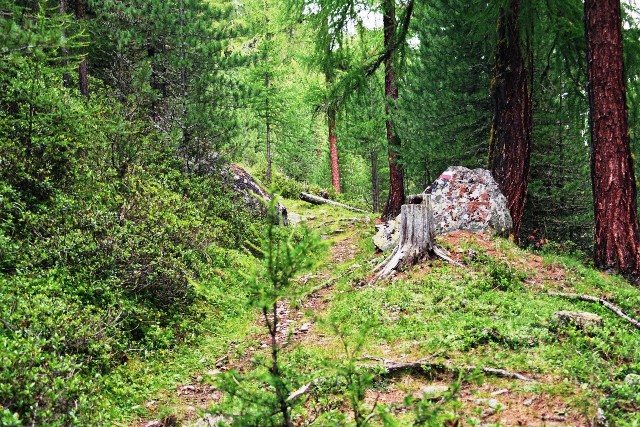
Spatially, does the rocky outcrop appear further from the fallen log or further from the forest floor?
the fallen log

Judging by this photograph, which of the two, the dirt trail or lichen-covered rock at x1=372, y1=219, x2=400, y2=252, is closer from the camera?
the dirt trail

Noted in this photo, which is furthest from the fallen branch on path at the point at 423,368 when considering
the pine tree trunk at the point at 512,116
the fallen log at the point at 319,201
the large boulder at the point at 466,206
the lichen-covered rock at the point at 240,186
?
the fallen log at the point at 319,201

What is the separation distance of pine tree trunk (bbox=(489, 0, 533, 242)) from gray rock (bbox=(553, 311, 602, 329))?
5.07 meters

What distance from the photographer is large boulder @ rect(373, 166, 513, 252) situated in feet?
31.2

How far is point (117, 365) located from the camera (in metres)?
4.91

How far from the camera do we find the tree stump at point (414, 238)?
26.3 feet

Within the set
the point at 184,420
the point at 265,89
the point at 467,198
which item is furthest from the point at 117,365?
the point at 265,89

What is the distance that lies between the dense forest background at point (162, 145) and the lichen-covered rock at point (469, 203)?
96.9 inches

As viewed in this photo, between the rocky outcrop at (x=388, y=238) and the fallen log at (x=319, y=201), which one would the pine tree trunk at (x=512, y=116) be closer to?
the rocky outcrop at (x=388, y=238)

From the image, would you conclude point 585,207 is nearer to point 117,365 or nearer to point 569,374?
point 569,374

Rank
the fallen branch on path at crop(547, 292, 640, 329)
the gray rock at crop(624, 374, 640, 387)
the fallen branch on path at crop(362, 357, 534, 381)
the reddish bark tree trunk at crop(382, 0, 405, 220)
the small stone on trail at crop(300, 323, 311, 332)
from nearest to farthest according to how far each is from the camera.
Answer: the gray rock at crop(624, 374, 640, 387), the fallen branch on path at crop(362, 357, 534, 381), the fallen branch on path at crop(547, 292, 640, 329), the small stone on trail at crop(300, 323, 311, 332), the reddish bark tree trunk at crop(382, 0, 405, 220)

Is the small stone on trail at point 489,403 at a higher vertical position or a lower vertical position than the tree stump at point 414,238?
lower

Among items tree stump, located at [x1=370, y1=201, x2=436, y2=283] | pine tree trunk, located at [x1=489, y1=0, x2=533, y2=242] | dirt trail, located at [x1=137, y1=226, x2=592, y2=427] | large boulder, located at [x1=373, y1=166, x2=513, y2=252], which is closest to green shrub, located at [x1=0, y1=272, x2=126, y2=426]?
dirt trail, located at [x1=137, y1=226, x2=592, y2=427]

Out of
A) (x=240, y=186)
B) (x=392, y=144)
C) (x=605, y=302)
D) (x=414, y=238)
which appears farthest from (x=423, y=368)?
(x=392, y=144)
